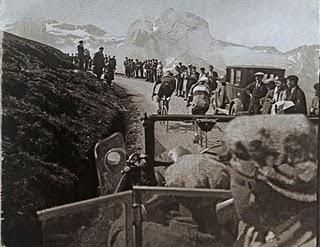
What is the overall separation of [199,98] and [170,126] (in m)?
0.19

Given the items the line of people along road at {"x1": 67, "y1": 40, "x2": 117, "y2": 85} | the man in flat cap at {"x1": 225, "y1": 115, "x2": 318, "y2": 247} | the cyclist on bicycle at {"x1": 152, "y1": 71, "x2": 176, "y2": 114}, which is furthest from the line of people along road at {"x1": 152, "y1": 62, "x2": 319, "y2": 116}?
the line of people along road at {"x1": 67, "y1": 40, "x2": 117, "y2": 85}

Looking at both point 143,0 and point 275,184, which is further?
point 143,0

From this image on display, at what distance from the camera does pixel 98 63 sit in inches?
126

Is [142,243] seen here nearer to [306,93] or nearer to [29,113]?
[29,113]

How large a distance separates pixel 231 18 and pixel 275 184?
80cm

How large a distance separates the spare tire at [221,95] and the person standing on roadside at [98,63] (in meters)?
0.54

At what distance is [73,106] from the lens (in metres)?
3.22

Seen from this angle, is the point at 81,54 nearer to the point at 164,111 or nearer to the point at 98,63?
the point at 98,63

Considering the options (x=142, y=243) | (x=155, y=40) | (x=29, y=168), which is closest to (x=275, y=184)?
(x=142, y=243)

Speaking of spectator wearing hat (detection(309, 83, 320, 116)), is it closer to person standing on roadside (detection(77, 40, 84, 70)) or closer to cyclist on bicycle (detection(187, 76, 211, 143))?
cyclist on bicycle (detection(187, 76, 211, 143))

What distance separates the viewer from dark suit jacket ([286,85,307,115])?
10.1ft

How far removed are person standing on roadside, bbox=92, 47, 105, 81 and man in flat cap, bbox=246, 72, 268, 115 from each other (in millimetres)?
674

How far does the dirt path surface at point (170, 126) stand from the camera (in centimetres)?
312

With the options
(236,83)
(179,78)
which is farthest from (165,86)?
(236,83)
